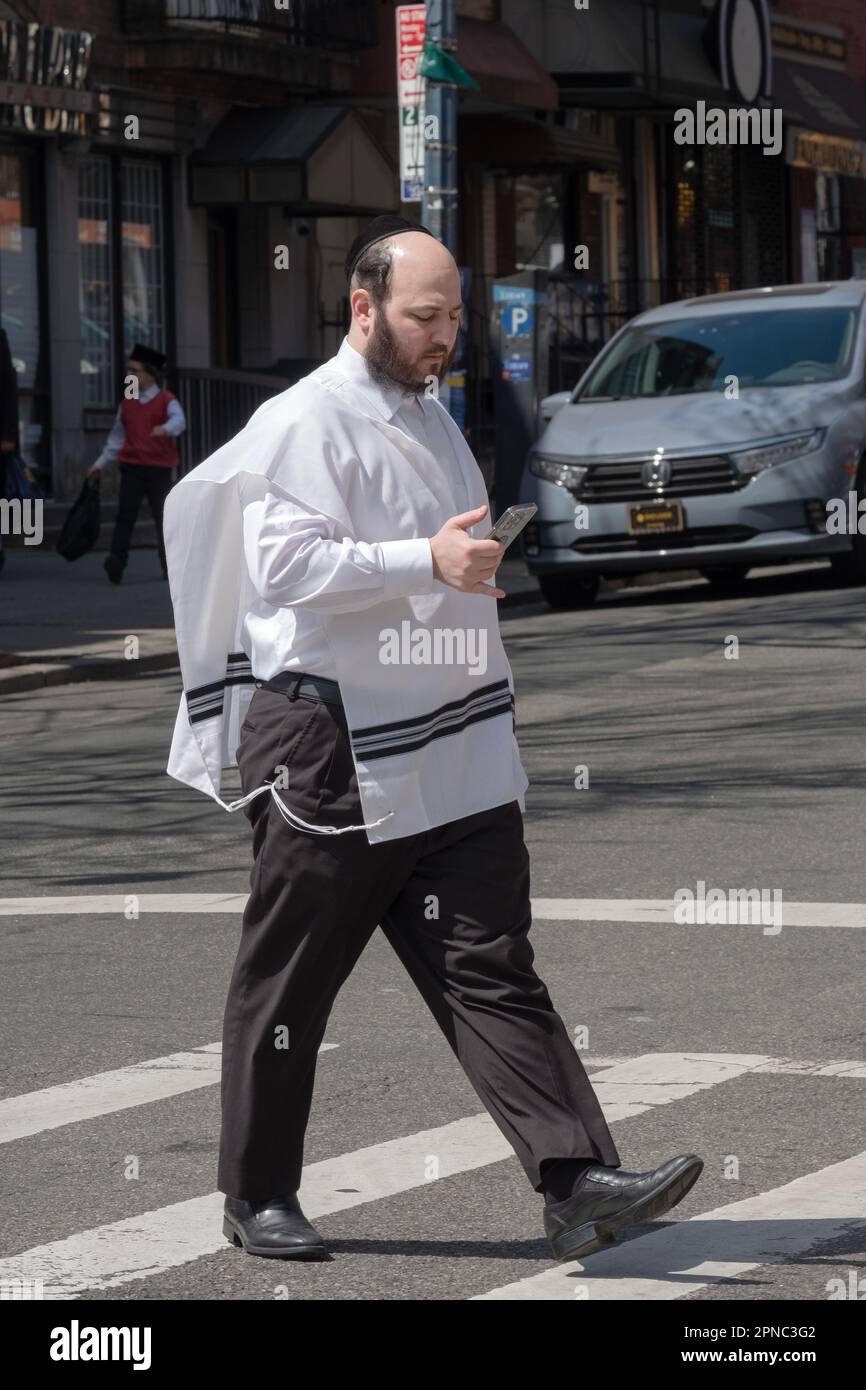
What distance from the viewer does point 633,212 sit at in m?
38.3

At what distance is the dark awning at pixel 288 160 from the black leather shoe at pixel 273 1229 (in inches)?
927

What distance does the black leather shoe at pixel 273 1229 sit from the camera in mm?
4785

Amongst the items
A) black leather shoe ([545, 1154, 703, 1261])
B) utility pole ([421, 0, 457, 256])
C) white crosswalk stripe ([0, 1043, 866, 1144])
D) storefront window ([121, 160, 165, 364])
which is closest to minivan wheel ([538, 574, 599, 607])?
utility pole ([421, 0, 457, 256])

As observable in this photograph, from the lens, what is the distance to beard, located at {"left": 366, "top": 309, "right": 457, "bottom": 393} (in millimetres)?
4734

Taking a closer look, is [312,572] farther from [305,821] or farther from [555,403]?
[555,403]

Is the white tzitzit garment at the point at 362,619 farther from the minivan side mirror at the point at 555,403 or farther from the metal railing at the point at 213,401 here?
the metal railing at the point at 213,401

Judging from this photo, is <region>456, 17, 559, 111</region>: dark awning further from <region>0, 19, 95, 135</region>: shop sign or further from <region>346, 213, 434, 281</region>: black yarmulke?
<region>346, 213, 434, 281</region>: black yarmulke

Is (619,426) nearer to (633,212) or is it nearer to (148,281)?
(148,281)

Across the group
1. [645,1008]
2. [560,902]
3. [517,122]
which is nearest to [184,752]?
[645,1008]

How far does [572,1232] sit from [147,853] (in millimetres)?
5041

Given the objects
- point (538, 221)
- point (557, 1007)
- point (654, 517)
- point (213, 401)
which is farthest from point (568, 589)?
point (538, 221)

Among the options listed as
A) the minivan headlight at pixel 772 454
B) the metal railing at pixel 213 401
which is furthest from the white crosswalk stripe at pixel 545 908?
the metal railing at pixel 213 401

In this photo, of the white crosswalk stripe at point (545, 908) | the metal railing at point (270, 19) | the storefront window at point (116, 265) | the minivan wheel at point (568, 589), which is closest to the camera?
the white crosswalk stripe at point (545, 908)

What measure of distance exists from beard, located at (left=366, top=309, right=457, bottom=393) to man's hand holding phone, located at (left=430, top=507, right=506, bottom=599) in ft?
A: 1.06
